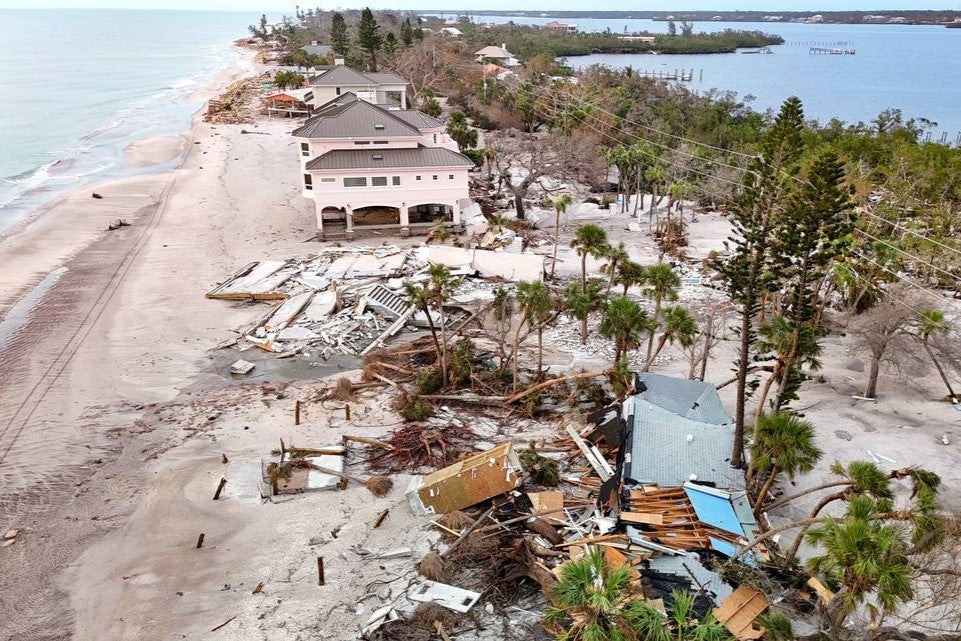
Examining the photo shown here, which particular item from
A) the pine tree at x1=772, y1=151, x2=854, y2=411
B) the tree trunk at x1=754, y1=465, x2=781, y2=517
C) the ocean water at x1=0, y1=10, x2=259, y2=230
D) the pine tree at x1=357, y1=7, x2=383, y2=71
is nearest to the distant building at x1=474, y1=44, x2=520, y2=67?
the pine tree at x1=357, y1=7, x2=383, y2=71

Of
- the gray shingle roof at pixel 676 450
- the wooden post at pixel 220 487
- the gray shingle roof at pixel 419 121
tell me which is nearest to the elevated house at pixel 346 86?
the gray shingle roof at pixel 419 121

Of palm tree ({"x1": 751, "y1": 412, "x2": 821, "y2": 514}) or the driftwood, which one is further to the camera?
the driftwood

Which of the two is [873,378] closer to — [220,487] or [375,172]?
[220,487]

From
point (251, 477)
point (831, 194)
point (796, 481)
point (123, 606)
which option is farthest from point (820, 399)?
point (123, 606)

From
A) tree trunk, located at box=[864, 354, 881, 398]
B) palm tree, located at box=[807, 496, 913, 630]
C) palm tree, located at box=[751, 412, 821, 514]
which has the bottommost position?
tree trunk, located at box=[864, 354, 881, 398]

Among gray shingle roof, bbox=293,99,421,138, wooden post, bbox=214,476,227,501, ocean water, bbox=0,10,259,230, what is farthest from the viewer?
ocean water, bbox=0,10,259,230

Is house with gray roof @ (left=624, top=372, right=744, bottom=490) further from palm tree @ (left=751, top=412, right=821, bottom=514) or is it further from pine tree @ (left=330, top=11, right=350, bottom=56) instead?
pine tree @ (left=330, top=11, right=350, bottom=56)

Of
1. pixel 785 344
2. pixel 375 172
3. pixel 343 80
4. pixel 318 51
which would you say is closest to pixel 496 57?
pixel 318 51

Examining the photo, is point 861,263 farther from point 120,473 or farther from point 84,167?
point 84,167

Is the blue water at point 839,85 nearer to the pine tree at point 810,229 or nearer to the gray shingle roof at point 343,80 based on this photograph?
the gray shingle roof at point 343,80
